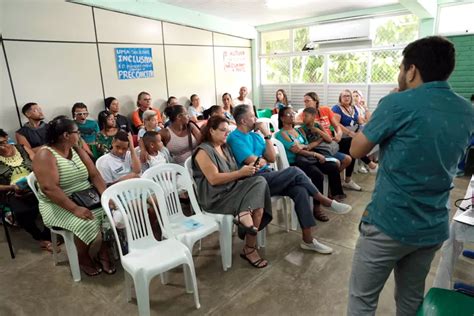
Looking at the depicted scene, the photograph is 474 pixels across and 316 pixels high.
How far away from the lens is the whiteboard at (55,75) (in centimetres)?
378

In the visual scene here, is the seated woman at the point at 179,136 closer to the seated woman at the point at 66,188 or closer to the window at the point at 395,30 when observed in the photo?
the seated woman at the point at 66,188

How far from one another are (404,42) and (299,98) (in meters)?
2.32

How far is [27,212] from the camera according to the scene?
2.77m

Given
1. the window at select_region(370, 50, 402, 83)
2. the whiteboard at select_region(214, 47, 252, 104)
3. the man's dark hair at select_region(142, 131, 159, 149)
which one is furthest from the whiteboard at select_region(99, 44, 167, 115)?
the window at select_region(370, 50, 402, 83)

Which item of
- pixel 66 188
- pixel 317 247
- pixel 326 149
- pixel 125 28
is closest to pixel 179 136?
pixel 66 188

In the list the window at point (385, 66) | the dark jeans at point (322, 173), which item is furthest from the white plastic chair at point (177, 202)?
the window at point (385, 66)

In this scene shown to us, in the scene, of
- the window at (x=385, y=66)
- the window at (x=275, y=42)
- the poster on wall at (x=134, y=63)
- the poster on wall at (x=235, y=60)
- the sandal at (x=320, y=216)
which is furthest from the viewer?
the window at (x=275, y=42)

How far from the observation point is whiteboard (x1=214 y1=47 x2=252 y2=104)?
6.59 m

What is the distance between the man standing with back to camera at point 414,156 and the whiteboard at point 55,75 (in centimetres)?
416

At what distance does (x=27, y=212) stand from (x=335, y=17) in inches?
240

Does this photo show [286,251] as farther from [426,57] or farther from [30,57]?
[30,57]

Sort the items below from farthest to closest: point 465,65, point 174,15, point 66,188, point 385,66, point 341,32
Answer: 1. point 341,32
2. point 385,66
3. point 174,15
4. point 465,65
5. point 66,188

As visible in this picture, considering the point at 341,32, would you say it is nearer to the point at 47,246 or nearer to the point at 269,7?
the point at 269,7

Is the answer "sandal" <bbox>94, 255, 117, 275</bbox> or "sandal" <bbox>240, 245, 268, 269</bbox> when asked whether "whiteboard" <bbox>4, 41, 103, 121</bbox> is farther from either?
"sandal" <bbox>240, 245, 268, 269</bbox>
